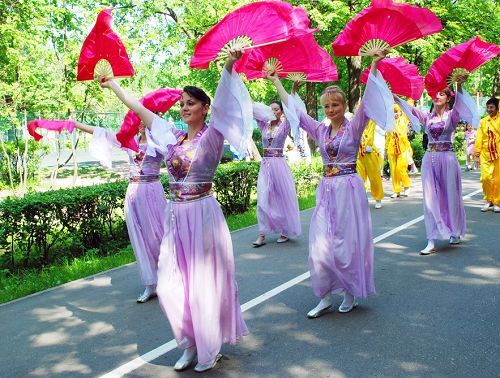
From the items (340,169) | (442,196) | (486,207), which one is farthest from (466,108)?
(486,207)

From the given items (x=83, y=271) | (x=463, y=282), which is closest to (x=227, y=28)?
(x=463, y=282)

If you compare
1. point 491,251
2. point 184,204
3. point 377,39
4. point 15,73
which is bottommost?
point 491,251

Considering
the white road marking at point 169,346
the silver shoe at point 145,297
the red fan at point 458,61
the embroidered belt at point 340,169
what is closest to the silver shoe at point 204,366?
the white road marking at point 169,346

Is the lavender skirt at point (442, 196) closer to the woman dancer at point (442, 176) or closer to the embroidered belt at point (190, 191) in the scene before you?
the woman dancer at point (442, 176)

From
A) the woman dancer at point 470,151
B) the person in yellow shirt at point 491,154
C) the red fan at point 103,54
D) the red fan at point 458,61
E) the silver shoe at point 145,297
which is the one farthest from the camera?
the woman dancer at point 470,151

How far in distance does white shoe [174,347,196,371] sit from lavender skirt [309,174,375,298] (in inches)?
57.1

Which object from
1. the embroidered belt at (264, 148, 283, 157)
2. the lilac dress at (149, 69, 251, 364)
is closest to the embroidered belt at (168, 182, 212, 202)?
the lilac dress at (149, 69, 251, 364)

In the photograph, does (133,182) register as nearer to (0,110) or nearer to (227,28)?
(227,28)

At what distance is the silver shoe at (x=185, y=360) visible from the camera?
384cm

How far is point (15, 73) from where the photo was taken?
1123 centimetres

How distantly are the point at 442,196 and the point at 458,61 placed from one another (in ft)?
6.19

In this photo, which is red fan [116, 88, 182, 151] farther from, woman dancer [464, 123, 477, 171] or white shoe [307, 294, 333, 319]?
woman dancer [464, 123, 477, 171]

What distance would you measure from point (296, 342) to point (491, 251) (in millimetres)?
3729

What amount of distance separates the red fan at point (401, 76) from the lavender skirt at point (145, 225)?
2771 mm
